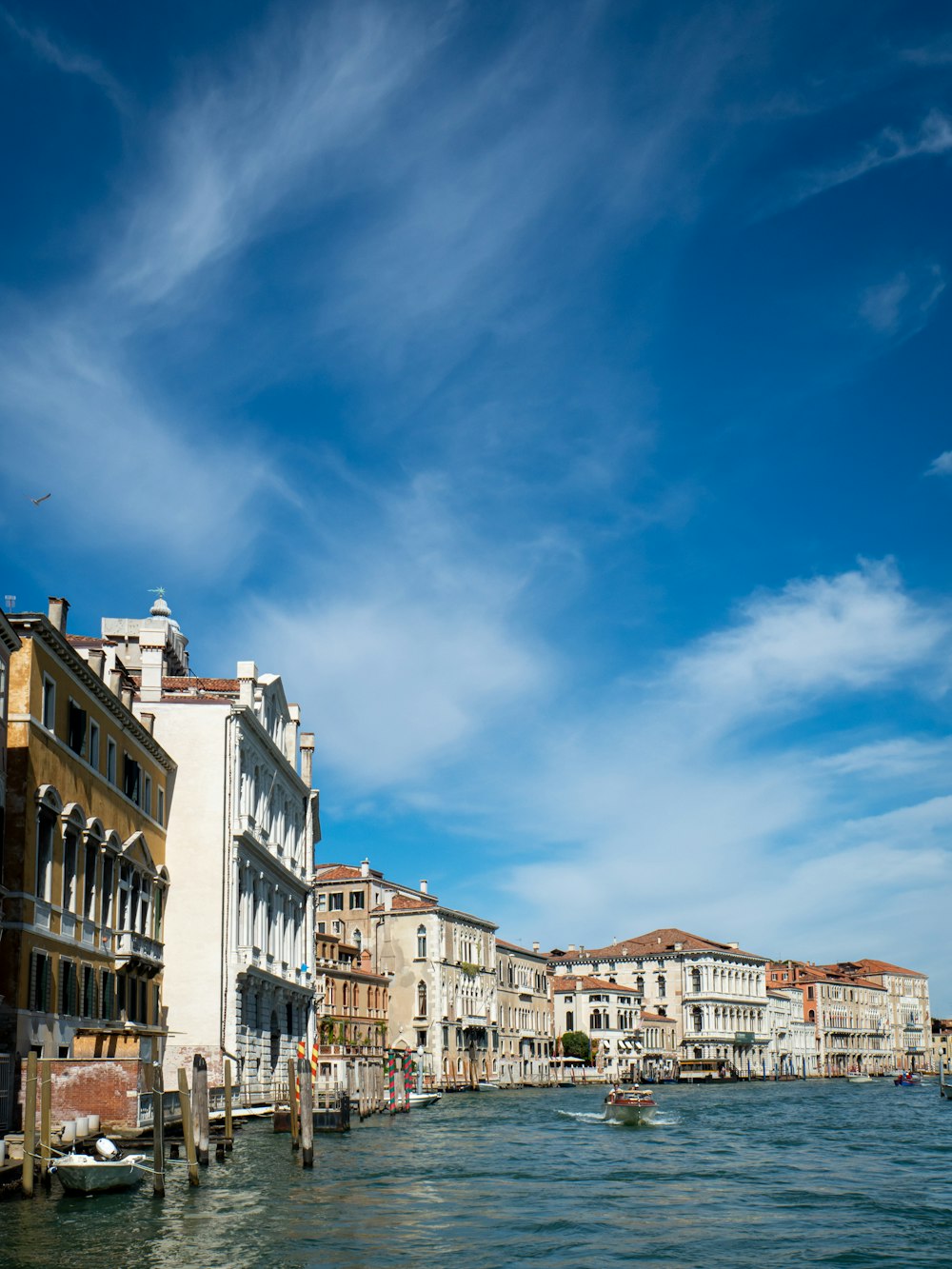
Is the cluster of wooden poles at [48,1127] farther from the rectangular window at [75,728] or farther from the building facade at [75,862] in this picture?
the rectangular window at [75,728]

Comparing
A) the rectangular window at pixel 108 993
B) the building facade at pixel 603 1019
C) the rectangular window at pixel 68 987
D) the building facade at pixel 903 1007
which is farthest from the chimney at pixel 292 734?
the building facade at pixel 903 1007

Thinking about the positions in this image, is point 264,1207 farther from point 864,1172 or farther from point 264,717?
point 264,717

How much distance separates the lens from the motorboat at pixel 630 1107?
42625mm

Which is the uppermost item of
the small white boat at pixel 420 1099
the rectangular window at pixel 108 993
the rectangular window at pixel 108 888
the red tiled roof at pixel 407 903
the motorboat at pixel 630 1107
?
the red tiled roof at pixel 407 903

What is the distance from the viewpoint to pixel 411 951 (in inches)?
3201

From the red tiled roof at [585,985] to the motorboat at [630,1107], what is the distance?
6761cm

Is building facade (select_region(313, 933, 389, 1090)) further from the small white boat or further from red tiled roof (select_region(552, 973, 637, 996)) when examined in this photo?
red tiled roof (select_region(552, 973, 637, 996))

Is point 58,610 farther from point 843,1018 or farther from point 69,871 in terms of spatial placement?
point 843,1018

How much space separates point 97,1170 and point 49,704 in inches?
378

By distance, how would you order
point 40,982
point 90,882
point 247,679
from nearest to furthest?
1. point 40,982
2. point 90,882
3. point 247,679

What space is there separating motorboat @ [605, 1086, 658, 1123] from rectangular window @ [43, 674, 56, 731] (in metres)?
25.0

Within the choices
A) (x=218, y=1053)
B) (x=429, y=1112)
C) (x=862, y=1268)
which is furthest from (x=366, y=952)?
(x=862, y=1268)

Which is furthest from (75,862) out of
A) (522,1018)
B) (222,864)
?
(522,1018)

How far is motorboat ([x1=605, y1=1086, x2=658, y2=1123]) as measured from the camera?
1678 inches
